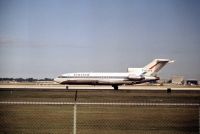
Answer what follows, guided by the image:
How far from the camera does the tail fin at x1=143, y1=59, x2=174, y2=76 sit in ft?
245

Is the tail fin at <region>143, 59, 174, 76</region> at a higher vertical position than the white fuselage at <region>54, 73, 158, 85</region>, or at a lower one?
higher

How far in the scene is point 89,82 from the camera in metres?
73.3

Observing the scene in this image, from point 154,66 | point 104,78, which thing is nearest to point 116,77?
point 104,78

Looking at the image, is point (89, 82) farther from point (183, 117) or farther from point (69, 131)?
point (69, 131)

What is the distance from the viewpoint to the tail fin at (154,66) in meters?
74.7

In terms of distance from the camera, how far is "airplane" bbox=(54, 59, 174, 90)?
7262cm

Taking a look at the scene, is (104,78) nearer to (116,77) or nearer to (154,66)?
(116,77)

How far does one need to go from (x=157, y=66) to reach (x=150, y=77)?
10.5 ft

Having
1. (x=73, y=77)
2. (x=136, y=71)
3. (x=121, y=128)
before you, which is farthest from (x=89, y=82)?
(x=121, y=128)

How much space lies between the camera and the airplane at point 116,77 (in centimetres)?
7262

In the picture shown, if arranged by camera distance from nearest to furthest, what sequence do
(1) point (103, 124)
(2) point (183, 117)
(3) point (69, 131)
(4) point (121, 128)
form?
(3) point (69, 131) < (4) point (121, 128) < (1) point (103, 124) < (2) point (183, 117)

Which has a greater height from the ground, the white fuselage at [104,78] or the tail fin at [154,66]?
the tail fin at [154,66]

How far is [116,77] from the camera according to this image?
73125 mm

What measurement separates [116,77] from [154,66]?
817cm
